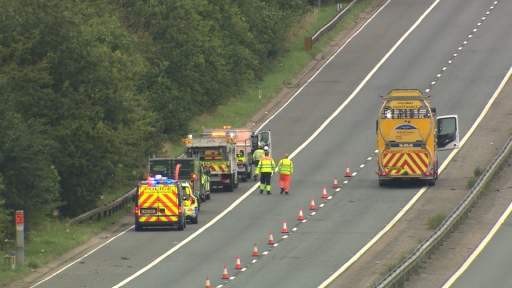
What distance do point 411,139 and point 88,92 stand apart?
42.3 feet

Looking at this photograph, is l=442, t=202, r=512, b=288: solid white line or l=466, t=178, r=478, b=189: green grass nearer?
l=442, t=202, r=512, b=288: solid white line

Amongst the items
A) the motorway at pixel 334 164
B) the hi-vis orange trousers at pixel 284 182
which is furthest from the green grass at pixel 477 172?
the hi-vis orange trousers at pixel 284 182

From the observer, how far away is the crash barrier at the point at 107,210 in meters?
37.0

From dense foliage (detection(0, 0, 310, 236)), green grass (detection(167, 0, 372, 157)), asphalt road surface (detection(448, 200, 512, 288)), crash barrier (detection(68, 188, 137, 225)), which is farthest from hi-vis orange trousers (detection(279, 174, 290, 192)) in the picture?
asphalt road surface (detection(448, 200, 512, 288))

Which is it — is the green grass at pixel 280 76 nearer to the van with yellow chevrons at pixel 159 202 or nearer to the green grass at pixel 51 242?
the green grass at pixel 51 242

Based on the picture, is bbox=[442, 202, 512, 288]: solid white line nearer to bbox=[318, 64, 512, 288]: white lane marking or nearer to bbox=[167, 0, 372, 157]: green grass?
bbox=[318, 64, 512, 288]: white lane marking

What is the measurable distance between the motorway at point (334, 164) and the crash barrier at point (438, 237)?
233 centimetres

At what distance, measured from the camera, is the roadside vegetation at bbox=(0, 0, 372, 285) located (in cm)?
3409

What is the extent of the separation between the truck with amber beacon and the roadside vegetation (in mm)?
9663

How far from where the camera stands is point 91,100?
40.8 meters

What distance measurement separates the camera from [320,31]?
248ft

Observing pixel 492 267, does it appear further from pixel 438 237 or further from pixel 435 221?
pixel 435 221

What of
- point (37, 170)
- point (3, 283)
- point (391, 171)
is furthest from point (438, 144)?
point (3, 283)

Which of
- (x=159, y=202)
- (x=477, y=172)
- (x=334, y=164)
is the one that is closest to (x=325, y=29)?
(x=334, y=164)
